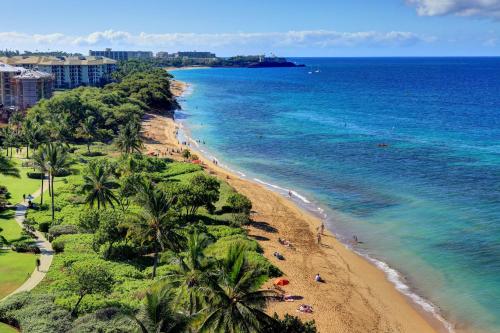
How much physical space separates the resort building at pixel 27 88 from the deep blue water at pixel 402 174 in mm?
40960

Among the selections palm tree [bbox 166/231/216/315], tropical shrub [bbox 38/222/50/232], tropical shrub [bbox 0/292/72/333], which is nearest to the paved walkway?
tropical shrub [bbox 38/222/50/232]

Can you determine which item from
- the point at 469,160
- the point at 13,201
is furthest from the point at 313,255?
the point at 469,160

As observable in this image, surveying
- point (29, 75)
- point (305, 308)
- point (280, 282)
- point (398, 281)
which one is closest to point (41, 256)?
point (280, 282)

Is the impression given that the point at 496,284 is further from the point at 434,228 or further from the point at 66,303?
the point at 66,303

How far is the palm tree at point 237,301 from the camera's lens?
74.0 ft

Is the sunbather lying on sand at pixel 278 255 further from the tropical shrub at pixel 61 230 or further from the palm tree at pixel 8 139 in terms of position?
the palm tree at pixel 8 139

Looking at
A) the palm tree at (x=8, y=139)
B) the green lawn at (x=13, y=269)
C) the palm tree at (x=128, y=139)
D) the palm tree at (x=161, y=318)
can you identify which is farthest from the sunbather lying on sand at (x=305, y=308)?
the palm tree at (x=8, y=139)

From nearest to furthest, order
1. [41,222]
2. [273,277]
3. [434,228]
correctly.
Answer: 1. [273,277]
2. [41,222]
3. [434,228]

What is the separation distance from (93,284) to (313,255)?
82.1 feet

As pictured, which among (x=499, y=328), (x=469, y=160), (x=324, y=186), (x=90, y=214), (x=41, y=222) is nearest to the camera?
(x=499, y=328)

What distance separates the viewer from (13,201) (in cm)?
5825

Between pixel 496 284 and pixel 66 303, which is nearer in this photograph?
pixel 66 303

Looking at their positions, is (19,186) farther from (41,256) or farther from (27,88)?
(27,88)

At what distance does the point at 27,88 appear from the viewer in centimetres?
13575
